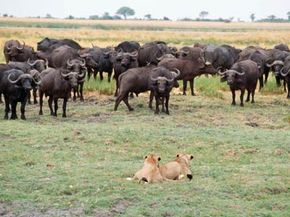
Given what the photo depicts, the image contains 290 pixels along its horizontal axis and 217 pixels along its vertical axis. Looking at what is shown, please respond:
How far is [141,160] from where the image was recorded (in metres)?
11.9

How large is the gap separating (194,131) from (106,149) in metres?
2.69

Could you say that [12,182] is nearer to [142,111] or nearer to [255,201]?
[255,201]

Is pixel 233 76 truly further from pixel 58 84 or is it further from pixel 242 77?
pixel 58 84

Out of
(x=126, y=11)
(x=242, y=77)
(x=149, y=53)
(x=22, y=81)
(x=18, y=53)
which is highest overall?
(x=22, y=81)

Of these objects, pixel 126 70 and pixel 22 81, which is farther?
pixel 126 70

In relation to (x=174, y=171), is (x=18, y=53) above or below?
below

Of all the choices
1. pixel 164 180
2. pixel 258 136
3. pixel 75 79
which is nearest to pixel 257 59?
pixel 75 79

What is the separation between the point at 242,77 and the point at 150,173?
1045 centimetres

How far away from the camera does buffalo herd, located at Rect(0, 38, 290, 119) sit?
17.2 meters

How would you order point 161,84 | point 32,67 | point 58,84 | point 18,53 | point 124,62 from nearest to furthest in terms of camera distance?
point 58,84
point 161,84
point 32,67
point 124,62
point 18,53

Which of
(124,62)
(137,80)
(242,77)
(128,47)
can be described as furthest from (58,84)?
(128,47)

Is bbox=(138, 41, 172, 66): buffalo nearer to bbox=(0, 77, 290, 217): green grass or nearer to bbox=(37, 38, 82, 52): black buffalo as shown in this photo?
bbox=(37, 38, 82, 52): black buffalo

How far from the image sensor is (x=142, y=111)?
18.2 m

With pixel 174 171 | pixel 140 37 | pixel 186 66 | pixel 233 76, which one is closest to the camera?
pixel 174 171
